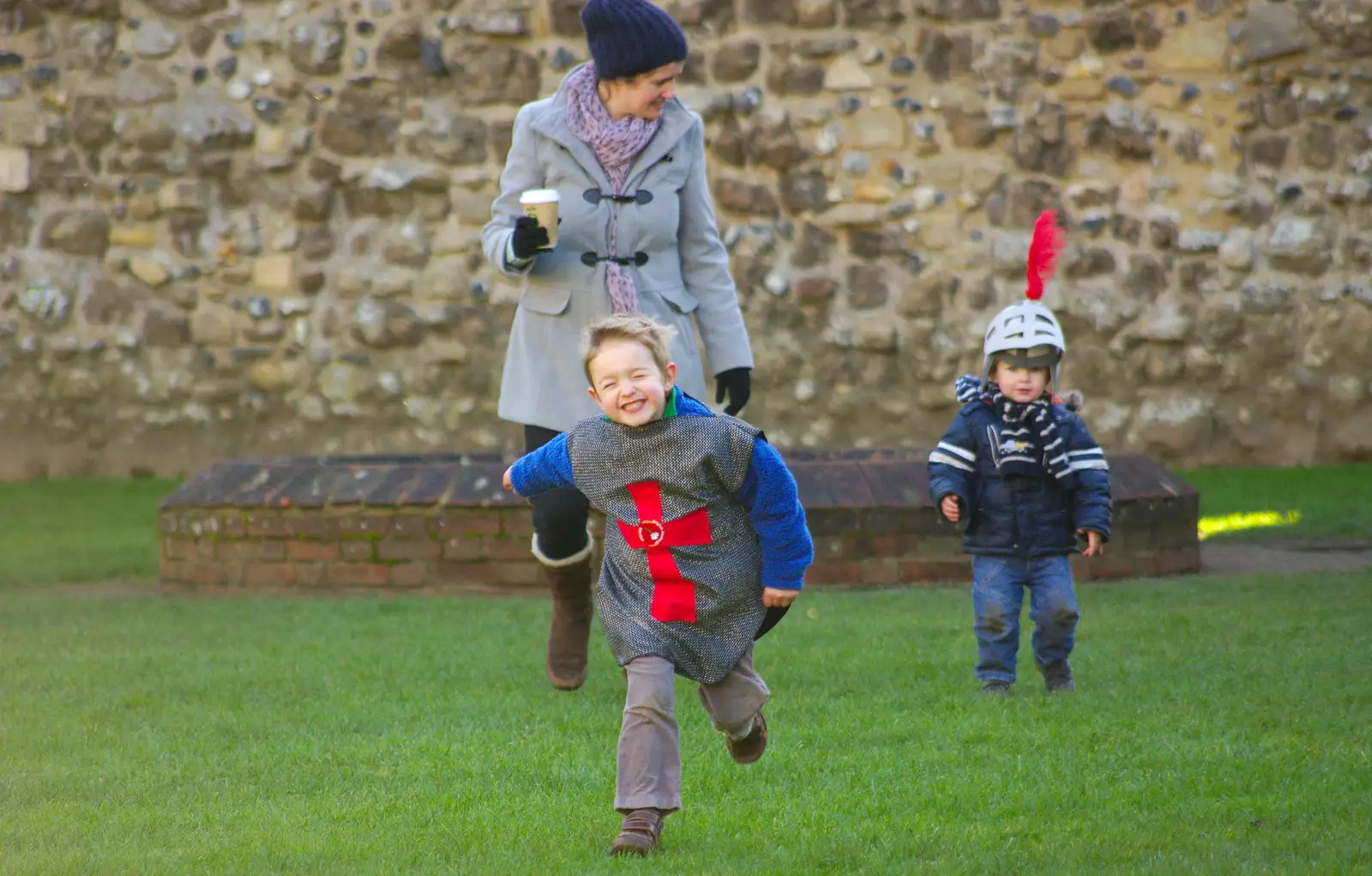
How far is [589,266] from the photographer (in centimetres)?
492

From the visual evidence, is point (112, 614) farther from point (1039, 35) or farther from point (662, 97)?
point (1039, 35)

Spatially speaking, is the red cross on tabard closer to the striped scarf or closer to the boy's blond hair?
the boy's blond hair

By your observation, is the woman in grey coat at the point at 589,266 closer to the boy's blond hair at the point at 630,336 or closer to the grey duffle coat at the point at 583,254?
the grey duffle coat at the point at 583,254

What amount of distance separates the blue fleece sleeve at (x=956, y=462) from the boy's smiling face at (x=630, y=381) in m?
1.57

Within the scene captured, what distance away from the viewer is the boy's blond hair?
3365 mm

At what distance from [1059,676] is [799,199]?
5.10m

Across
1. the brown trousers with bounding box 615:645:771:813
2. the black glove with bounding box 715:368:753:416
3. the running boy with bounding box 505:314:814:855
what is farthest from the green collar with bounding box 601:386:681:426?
the black glove with bounding box 715:368:753:416

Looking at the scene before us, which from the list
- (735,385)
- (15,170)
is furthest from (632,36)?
(15,170)

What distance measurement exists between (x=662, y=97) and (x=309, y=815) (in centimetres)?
229

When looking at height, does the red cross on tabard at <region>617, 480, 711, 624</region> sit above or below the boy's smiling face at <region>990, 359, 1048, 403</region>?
below

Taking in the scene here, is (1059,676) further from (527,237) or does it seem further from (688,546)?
(527,237)

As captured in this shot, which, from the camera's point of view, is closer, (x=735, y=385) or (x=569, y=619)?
(x=735, y=385)

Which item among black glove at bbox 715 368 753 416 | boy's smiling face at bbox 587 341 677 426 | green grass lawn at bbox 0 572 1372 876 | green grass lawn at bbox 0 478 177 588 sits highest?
boy's smiling face at bbox 587 341 677 426

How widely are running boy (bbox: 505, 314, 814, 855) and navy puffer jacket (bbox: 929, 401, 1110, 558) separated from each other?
4.58ft
